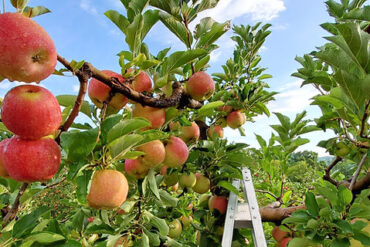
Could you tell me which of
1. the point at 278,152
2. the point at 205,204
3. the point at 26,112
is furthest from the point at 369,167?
the point at 26,112

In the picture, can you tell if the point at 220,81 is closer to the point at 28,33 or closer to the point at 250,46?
the point at 250,46

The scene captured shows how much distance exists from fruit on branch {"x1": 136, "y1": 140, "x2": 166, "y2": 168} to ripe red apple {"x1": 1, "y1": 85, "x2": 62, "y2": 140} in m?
0.34

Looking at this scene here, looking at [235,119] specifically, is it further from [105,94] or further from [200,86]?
[105,94]

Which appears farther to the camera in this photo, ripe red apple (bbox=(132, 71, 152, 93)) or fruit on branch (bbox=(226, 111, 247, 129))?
fruit on branch (bbox=(226, 111, 247, 129))

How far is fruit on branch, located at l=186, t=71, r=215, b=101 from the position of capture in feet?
3.17

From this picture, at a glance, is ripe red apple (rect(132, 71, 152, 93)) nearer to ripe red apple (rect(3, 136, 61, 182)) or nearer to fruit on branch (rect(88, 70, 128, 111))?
fruit on branch (rect(88, 70, 128, 111))

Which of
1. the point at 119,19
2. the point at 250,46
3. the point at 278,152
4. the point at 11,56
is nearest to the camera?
the point at 11,56

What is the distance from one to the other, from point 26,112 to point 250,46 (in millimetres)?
1764

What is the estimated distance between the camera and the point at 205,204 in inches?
71.4

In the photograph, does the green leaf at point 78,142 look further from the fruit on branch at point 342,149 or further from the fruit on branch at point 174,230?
the fruit on branch at point 342,149

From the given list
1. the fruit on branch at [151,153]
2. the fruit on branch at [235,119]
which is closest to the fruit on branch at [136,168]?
the fruit on branch at [151,153]

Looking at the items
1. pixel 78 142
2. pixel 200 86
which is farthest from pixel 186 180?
pixel 78 142

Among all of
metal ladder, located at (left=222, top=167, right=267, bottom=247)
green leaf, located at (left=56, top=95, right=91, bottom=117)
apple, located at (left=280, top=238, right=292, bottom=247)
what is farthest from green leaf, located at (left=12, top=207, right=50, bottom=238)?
apple, located at (left=280, top=238, right=292, bottom=247)

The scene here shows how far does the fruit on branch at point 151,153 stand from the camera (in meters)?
0.87
